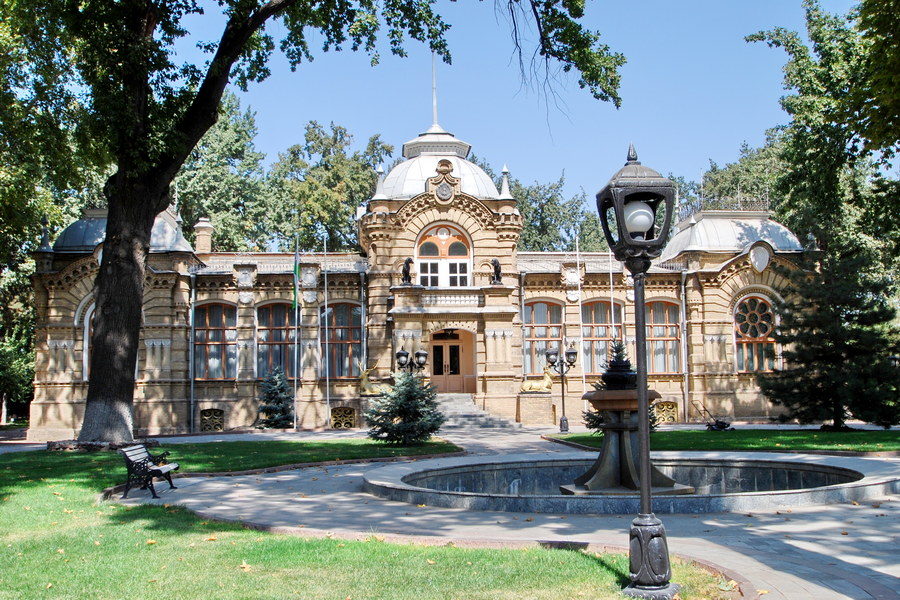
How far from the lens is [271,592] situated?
6.26 metres

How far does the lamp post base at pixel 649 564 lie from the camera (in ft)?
20.3

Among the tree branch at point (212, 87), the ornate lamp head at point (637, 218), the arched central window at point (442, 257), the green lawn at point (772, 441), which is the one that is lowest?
the green lawn at point (772, 441)

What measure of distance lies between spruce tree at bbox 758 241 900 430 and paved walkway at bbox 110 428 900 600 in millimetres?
15694

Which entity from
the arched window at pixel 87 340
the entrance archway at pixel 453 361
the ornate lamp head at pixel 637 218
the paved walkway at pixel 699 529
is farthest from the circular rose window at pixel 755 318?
the ornate lamp head at pixel 637 218

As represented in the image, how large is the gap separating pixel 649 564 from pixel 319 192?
42953mm

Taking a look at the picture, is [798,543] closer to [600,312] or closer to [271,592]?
[271,592]

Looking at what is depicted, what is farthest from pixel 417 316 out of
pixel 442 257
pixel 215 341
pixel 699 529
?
pixel 699 529

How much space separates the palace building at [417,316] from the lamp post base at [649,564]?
24125 mm

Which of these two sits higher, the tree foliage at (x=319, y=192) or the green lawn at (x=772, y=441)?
the tree foliage at (x=319, y=192)

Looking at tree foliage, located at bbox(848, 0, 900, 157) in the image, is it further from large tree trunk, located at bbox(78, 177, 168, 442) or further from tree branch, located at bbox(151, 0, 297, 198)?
large tree trunk, located at bbox(78, 177, 168, 442)

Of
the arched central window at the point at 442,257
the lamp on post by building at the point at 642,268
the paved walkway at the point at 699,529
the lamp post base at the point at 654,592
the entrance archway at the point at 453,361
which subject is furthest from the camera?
the entrance archway at the point at 453,361

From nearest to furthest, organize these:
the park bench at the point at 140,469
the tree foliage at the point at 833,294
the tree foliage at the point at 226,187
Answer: the park bench at the point at 140,469
the tree foliage at the point at 833,294
the tree foliage at the point at 226,187

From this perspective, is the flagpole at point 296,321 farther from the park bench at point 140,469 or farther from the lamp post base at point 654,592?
the lamp post base at point 654,592

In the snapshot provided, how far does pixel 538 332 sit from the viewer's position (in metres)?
34.8
